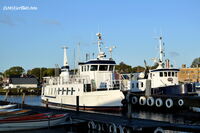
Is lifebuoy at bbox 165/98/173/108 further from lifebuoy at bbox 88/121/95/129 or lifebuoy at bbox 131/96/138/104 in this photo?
lifebuoy at bbox 88/121/95/129

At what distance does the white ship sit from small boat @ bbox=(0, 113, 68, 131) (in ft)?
38.9

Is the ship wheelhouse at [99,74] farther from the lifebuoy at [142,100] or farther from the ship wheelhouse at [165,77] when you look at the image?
the ship wheelhouse at [165,77]

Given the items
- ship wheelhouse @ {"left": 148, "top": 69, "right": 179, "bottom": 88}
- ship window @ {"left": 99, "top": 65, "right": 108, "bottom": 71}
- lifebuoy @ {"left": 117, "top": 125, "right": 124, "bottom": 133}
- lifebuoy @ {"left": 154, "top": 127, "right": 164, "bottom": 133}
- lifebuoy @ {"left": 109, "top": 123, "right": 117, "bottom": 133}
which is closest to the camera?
lifebuoy @ {"left": 154, "top": 127, "right": 164, "bottom": 133}

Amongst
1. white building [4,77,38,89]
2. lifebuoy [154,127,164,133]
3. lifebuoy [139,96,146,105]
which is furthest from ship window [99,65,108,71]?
white building [4,77,38,89]

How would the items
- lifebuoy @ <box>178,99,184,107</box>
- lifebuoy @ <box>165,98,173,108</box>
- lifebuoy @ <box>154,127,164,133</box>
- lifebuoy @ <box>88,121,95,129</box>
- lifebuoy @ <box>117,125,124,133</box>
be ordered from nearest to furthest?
lifebuoy @ <box>154,127,164,133</box> → lifebuoy @ <box>117,125,124,133</box> → lifebuoy @ <box>88,121,95,129</box> → lifebuoy @ <box>178,99,184,107</box> → lifebuoy @ <box>165,98,173,108</box>

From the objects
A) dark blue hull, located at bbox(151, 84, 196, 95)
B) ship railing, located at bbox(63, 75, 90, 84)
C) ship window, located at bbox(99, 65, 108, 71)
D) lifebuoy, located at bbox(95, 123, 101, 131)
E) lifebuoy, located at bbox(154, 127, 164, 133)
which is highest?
ship window, located at bbox(99, 65, 108, 71)

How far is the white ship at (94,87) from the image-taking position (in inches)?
1452

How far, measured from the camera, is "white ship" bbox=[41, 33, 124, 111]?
36875mm

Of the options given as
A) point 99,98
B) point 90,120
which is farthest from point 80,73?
point 90,120

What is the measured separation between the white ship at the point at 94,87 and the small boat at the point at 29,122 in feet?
38.9

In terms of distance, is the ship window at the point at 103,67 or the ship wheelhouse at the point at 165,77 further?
the ship wheelhouse at the point at 165,77

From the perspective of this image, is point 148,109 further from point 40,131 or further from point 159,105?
point 40,131

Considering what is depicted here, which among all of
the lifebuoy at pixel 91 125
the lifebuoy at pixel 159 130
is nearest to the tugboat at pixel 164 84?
the lifebuoy at pixel 91 125

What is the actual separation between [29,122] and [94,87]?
16643mm
